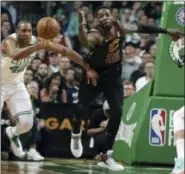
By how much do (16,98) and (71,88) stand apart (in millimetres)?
4104

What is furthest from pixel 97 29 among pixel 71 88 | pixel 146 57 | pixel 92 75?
pixel 146 57

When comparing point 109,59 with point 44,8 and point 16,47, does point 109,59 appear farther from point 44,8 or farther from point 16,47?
point 44,8

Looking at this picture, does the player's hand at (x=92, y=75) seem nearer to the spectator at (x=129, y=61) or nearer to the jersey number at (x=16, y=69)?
the jersey number at (x=16, y=69)

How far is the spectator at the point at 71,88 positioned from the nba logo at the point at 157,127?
285 cm

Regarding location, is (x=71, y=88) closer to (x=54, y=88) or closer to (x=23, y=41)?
(x=54, y=88)

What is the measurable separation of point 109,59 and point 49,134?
454 cm

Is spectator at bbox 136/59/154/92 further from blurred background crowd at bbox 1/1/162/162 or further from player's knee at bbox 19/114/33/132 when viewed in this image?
player's knee at bbox 19/114/33/132

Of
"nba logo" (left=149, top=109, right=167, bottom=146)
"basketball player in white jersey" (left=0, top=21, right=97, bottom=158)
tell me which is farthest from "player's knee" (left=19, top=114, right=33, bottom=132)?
"nba logo" (left=149, top=109, right=167, bottom=146)

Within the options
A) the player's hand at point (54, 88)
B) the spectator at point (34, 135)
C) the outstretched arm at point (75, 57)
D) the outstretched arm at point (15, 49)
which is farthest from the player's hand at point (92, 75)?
the player's hand at point (54, 88)

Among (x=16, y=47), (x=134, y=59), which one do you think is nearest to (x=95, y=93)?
(x=16, y=47)

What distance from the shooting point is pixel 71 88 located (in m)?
15.5

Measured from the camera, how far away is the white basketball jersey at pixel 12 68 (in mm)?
11148

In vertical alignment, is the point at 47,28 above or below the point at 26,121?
above

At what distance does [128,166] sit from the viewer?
12.3 m
